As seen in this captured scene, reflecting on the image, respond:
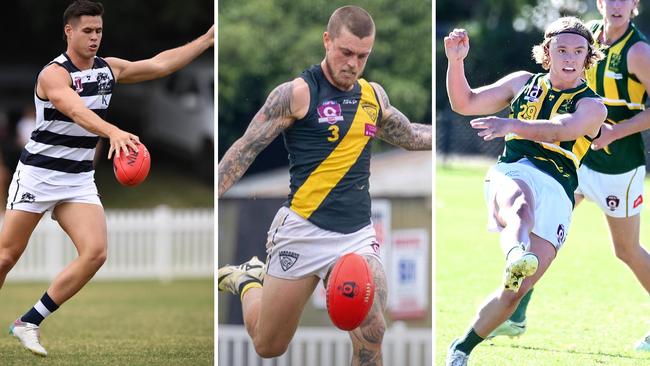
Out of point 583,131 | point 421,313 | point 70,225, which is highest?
point 583,131

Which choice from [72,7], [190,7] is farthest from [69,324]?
[190,7]

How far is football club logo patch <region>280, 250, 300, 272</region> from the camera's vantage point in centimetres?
637

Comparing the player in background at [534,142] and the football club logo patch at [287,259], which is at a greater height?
the player in background at [534,142]

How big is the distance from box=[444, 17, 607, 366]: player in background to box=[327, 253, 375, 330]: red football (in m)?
0.57

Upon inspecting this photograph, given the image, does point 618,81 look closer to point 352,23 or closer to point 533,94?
point 533,94

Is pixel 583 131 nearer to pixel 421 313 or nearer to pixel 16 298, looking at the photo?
pixel 421 313

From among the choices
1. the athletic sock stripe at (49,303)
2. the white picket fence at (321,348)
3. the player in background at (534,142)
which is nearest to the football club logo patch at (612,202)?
the player in background at (534,142)

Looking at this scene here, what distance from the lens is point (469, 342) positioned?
6.09 m

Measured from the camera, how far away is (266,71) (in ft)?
59.9

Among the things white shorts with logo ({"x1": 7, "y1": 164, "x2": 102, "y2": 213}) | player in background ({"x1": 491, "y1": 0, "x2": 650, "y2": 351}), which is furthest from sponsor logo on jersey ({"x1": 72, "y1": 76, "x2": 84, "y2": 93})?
player in background ({"x1": 491, "y1": 0, "x2": 650, "y2": 351})

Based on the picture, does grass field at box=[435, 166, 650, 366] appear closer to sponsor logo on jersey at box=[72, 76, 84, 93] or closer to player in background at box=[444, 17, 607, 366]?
player in background at box=[444, 17, 607, 366]

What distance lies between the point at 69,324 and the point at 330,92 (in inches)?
174

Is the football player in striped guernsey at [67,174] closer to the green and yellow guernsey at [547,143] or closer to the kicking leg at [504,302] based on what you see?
the kicking leg at [504,302]

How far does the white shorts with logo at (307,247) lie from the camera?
20.8 ft
